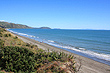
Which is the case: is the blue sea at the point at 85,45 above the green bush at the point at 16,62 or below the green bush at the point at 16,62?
below

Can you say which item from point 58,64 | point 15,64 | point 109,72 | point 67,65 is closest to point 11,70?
point 15,64

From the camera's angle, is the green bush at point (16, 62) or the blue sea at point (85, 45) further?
the blue sea at point (85, 45)

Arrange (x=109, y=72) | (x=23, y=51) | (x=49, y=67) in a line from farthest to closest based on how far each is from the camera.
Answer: (x=109, y=72) → (x=23, y=51) → (x=49, y=67)

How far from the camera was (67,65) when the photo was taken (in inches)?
293

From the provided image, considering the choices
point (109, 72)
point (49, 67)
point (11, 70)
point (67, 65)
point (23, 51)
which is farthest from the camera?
point (109, 72)

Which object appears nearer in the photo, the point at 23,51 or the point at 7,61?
the point at 7,61

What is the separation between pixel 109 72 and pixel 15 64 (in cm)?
971

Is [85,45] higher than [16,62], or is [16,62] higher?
[16,62]

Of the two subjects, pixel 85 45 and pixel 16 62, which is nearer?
pixel 16 62

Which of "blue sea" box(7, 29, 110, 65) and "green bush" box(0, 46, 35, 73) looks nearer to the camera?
"green bush" box(0, 46, 35, 73)

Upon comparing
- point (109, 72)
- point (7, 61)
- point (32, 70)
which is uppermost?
point (7, 61)

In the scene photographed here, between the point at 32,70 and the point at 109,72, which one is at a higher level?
the point at 32,70

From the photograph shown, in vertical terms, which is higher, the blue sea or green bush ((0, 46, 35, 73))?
green bush ((0, 46, 35, 73))

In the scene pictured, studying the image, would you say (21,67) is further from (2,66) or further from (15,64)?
(2,66)
